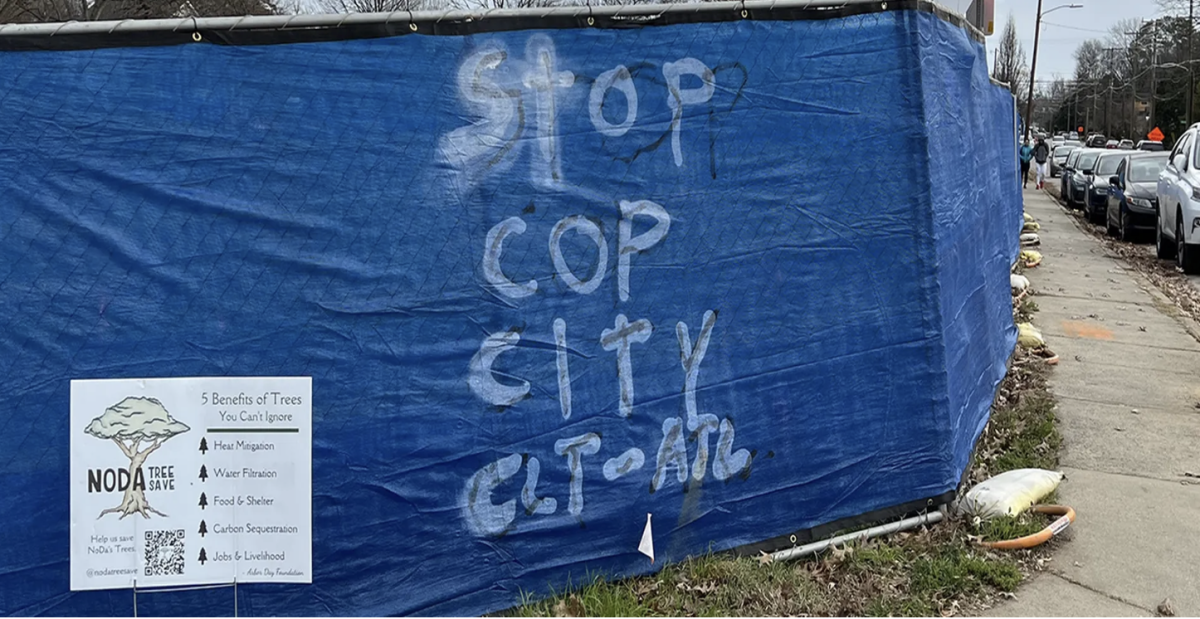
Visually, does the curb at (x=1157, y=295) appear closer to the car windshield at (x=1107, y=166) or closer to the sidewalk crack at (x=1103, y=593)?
the sidewalk crack at (x=1103, y=593)

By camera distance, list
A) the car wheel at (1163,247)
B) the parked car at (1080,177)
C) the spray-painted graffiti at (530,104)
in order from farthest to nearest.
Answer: the parked car at (1080,177) → the car wheel at (1163,247) → the spray-painted graffiti at (530,104)

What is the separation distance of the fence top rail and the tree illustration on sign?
4.46ft

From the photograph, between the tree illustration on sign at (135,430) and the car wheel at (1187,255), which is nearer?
the tree illustration on sign at (135,430)

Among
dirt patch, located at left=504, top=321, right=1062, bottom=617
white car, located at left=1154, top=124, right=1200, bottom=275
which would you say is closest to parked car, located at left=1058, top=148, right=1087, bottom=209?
white car, located at left=1154, top=124, right=1200, bottom=275

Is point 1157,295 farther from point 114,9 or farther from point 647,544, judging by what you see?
point 114,9

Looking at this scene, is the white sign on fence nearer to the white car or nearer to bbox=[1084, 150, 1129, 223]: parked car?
the white car

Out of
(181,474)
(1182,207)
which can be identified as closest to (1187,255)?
(1182,207)

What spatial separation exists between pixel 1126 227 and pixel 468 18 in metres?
17.1

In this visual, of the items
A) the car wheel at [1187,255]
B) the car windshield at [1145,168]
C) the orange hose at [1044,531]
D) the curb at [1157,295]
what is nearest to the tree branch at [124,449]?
the orange hose at [1044,531]

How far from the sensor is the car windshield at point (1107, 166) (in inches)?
920

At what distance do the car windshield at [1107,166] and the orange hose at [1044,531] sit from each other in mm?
20753

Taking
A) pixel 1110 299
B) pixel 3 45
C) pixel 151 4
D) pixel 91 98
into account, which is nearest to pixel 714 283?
pixel 91 98

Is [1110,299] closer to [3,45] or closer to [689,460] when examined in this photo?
[689,460]

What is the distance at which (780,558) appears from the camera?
435cm
